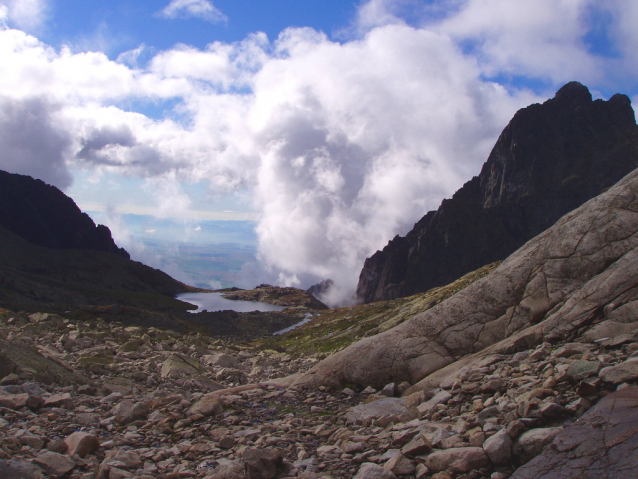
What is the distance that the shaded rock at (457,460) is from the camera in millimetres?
8641

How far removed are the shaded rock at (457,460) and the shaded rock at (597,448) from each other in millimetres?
738

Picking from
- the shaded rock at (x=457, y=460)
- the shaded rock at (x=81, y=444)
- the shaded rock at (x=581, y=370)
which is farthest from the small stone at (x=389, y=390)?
the shaded rock at (x=81, y=444)

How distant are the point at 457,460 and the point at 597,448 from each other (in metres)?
2.69

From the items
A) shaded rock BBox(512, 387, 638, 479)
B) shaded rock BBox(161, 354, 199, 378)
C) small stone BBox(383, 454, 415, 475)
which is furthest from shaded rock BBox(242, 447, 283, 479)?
shaded rock BBox(161, 354, 199, 378)

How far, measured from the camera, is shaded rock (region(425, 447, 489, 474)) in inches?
340

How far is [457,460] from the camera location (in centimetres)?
875

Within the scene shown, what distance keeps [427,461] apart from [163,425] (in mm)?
9073

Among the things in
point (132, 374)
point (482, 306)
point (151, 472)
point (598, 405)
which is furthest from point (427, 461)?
point (132, 374)

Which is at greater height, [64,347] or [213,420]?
[64,347]

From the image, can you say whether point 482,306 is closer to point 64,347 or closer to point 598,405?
point 598,405

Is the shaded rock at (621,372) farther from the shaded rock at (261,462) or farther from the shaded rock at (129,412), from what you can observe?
the shaded rock at (129,412)

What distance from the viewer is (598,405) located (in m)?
9.07

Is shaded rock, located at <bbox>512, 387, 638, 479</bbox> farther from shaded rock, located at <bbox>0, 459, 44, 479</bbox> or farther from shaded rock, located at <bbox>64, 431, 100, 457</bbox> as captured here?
shaded rock, located at <bbox>64, 431, 100, 457</bbox>

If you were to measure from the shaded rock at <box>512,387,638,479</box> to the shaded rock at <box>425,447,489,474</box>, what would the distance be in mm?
738
